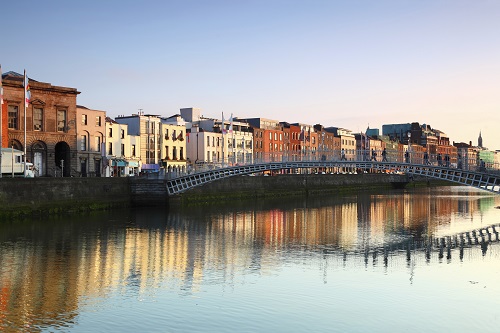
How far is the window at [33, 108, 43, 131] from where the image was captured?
56.0m

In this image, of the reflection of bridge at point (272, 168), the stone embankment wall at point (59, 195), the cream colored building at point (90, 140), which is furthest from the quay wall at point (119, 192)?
the cream colored building at point (90, 140)

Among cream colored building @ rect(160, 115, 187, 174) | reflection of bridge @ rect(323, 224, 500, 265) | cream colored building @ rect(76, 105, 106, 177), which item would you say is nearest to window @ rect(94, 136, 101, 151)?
cream colored building @ rect(76, 105, 106, 177)

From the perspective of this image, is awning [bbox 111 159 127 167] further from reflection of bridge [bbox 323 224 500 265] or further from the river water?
reflection of bridge [bbox 323 224 500 265]

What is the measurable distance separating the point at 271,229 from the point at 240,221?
19.0 feet

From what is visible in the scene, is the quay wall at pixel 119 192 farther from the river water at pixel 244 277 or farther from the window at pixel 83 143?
the window at pixel 83 143

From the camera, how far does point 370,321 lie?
18016 millimetres

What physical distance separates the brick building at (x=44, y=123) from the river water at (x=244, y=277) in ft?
48.5

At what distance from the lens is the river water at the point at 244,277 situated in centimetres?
1797

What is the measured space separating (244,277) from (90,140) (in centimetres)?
4461

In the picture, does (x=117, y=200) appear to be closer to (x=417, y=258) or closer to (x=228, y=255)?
(x=228, y=255)

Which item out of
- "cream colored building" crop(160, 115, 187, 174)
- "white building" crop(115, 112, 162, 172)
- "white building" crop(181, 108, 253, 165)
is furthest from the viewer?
"white building" crop(181, 108, 253, 165)

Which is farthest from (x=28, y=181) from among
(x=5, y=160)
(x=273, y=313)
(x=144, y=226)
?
(x=273, y=313)

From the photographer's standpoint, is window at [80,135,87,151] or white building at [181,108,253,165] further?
white building at [181,108,253,165]

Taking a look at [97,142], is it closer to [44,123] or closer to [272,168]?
[44,123]
